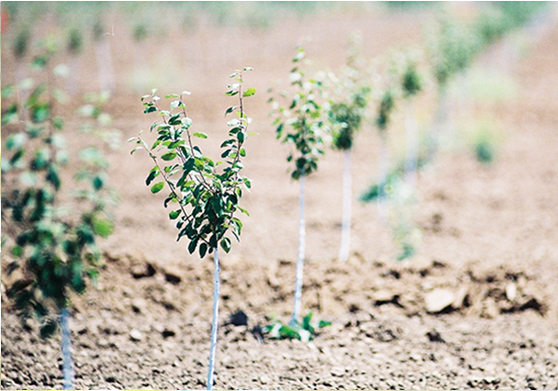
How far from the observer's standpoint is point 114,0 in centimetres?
3534

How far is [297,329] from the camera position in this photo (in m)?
4.64

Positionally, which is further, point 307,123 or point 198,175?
point 307,123

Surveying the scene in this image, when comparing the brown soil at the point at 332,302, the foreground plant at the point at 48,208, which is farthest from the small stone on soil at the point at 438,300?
the foreground plant at the point at 48,208

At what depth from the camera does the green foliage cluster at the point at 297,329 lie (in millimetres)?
4547

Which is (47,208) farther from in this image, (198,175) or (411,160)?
(411,160)

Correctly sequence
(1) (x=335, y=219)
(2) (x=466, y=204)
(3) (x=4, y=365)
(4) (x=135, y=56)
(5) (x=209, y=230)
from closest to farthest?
(5) (x=209, y=230) < (3) (x=4, y=365) < (1) (x=335, y=219) < (2) (x=466, y=204) < (4) (x=135, y=56)

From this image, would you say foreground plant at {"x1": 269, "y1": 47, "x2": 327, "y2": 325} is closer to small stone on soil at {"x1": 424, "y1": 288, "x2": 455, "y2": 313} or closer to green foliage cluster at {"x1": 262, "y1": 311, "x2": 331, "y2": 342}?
green foliage cluster at {"x1": 262, "y1": 311, "x2": 331, "y2": 342}

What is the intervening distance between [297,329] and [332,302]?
0.77m

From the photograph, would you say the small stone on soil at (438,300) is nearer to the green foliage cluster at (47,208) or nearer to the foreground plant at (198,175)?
the foreground plant at (198,175)

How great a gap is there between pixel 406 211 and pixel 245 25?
1301 inches

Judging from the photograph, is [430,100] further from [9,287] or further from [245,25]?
[245,25]

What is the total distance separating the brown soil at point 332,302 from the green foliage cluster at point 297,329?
80 millimetres

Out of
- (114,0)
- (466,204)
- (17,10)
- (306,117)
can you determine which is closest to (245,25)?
(114,0)

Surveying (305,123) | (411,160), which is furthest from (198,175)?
(411,160)
